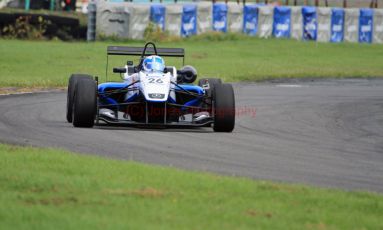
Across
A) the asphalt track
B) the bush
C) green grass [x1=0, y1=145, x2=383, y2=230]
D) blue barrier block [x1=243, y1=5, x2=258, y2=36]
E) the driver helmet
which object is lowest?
the bush

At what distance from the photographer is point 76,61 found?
30500 millimetres

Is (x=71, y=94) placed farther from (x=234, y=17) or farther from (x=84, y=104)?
(x=234, y=17)

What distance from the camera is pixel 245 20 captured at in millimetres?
42062

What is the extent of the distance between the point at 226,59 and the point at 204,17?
25.3 ft

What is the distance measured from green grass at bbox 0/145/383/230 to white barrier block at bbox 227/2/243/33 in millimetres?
31109

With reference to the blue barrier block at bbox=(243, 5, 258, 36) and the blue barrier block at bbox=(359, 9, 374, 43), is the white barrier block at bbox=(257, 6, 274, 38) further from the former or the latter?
the blue barrier block at bbox=(359, 9, 374, 43)

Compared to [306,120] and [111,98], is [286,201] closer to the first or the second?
[111,98]

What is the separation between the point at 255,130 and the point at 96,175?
5895 mm

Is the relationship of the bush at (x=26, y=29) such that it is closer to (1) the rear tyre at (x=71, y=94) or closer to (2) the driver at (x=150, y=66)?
(1) the rear tyre at (x=71, y=94)

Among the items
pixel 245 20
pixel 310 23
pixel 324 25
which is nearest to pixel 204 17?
pixel 245 20

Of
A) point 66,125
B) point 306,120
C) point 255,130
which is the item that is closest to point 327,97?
point 306,120

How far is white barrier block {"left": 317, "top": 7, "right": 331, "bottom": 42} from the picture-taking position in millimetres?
43188

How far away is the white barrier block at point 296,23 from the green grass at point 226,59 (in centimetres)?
163

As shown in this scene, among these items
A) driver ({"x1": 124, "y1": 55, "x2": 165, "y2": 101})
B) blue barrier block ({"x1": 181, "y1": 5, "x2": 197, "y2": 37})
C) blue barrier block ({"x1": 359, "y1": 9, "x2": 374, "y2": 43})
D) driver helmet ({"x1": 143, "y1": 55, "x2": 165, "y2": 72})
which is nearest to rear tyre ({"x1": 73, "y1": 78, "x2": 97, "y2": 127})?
driver ({"x1": 124, "y1": 55, "x2": 165, "y2": 101})
